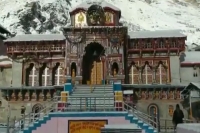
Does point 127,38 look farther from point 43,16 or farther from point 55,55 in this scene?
point 43,16

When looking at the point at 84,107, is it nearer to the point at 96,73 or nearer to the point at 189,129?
the point at 96,73

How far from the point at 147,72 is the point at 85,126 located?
14.9m

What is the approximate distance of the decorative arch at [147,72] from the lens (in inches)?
1165

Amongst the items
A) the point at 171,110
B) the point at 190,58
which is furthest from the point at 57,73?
the point at 190,58

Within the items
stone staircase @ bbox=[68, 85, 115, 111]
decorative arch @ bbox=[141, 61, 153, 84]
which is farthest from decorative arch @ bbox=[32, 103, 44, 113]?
decorative arch @ bbox=[141, 61, 153, 84]

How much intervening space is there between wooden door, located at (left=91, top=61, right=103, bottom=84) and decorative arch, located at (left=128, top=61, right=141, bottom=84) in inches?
125

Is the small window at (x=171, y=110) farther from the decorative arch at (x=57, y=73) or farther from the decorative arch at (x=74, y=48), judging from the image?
the decorative arch at (x=57, y=73)

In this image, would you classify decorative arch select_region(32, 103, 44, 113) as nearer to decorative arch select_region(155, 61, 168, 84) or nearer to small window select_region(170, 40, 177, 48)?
decorative arch select_region(155, 61, 168, 84)

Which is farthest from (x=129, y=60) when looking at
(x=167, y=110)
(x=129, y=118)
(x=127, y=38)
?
(x=129, y=118)

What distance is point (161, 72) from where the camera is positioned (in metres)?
29.6

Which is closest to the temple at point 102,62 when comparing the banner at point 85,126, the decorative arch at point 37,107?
the decorative arch at point 37,107

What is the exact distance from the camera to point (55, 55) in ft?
100

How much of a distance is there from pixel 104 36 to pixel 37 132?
47.9 ft

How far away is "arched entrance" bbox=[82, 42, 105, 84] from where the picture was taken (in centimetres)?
2912
